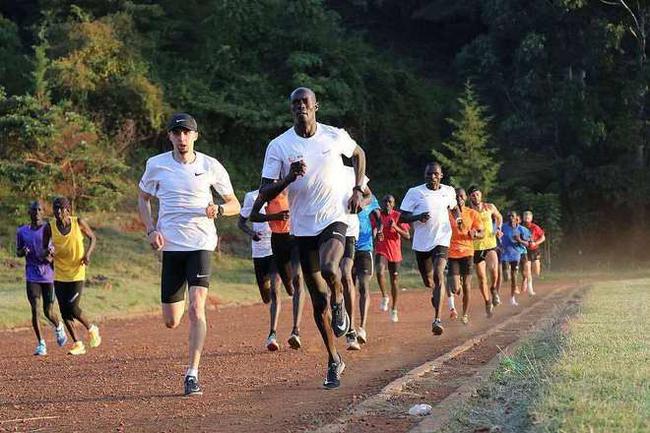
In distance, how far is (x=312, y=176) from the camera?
27.9 feet

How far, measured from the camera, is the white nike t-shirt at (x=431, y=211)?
13836mm

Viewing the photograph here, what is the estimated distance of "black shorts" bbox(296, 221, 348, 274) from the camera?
334 inches

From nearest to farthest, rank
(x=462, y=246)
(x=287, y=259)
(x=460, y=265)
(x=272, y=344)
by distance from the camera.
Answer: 1. (x=287, y=259)
2. (x=272, y=344)
3. (x=462, y=246)
4. (x=460, y=265)

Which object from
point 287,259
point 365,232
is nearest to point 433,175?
point 365,232

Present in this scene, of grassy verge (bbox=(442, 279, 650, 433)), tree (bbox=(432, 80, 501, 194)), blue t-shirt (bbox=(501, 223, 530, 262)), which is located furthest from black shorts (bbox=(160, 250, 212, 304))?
tree (bbox=(432, 80, 501, 194))

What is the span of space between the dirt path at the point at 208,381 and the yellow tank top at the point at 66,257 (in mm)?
1034

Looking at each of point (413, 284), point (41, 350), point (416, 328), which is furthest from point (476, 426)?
point (413, 284)

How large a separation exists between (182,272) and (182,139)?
1146mm

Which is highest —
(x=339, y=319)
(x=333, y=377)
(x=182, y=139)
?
(x=182, y=139)

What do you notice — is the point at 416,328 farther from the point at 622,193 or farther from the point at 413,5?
the point at 413,5

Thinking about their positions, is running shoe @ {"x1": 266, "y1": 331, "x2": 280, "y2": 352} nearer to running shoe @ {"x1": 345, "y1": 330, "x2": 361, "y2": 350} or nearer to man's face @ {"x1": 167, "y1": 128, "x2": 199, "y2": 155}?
running shoe @ {"x1": 345, "y1": 330, "x2": 361, "y2": 350}

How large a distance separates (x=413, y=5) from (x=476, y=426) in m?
50.9

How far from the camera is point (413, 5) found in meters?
55.2

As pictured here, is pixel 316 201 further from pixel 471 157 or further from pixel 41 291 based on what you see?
pixel 471 157
